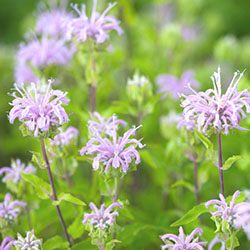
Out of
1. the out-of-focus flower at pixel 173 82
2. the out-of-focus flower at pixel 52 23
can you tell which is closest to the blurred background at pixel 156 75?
the out-of-focus flower at pixel 173 82

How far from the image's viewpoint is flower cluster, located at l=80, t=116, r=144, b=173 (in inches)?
27.0

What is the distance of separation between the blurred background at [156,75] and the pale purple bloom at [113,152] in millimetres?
154

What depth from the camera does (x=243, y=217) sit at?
1.89 feet

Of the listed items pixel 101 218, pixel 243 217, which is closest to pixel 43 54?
pixel 101 218

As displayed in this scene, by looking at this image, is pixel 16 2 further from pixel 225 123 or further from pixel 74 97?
pixel 225 123

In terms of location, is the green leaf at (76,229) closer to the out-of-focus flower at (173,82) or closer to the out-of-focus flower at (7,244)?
the out-of-focus flower at (7,244)

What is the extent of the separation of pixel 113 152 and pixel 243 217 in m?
0.26

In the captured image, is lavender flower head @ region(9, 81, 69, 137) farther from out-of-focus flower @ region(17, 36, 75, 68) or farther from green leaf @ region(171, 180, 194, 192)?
out-of-focus flower @ region(17, 36, 75, 68)

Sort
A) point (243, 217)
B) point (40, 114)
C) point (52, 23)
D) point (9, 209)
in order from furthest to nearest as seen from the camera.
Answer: point (52, 23) < point (9, 209) < point (40, 114) < point (243, 217)

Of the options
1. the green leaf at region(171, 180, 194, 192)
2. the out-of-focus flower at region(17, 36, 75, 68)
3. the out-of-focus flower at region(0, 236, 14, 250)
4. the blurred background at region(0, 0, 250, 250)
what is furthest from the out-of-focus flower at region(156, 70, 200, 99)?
the out-of-focus flower at region(0, 236, 14, 250)

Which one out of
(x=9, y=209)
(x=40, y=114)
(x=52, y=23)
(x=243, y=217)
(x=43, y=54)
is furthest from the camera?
(x=52, y=23)

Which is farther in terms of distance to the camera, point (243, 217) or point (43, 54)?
point (43, 54)

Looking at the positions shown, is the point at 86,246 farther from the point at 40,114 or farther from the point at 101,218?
the point at 40,114

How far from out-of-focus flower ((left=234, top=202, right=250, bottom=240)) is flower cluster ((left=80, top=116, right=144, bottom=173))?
7.6 inches
